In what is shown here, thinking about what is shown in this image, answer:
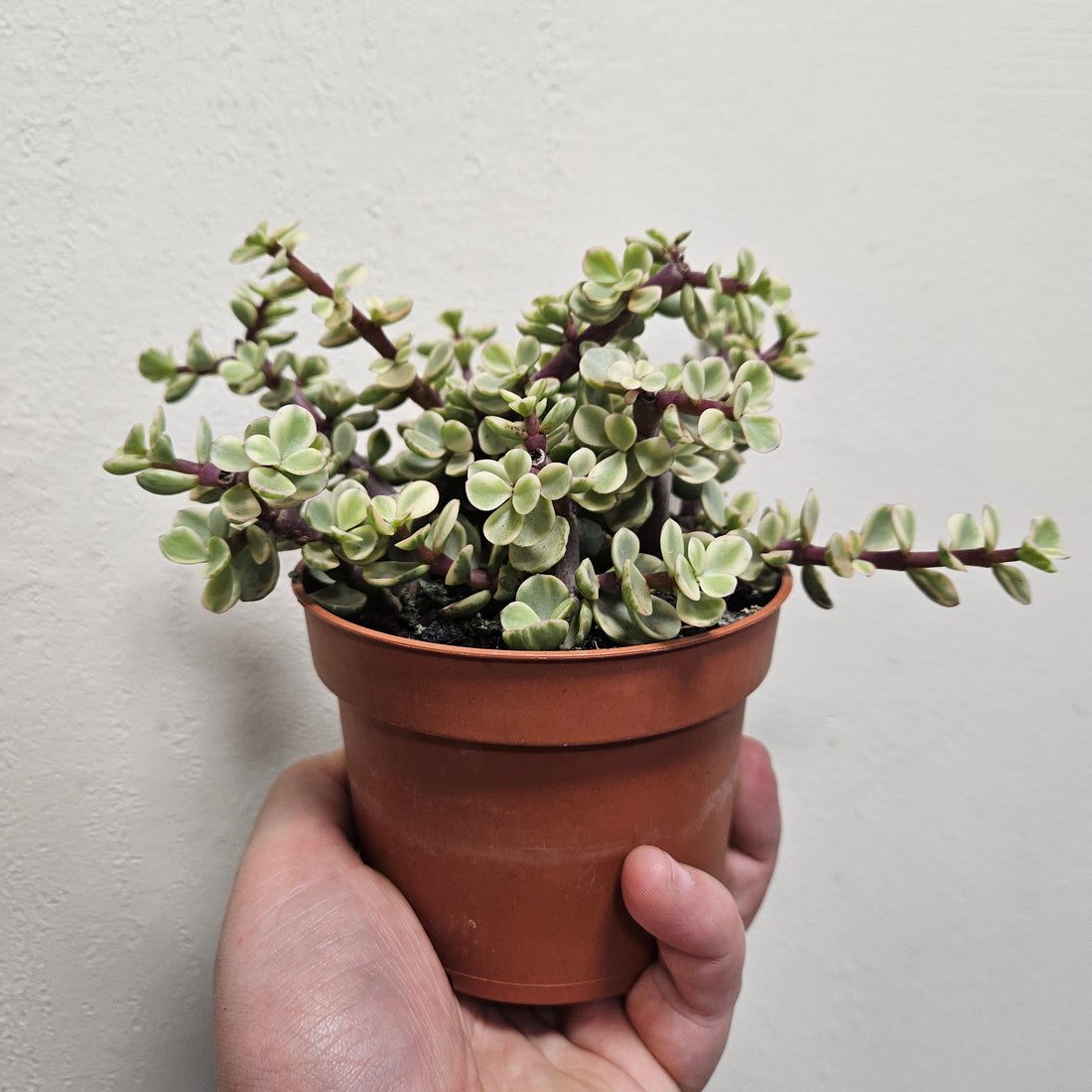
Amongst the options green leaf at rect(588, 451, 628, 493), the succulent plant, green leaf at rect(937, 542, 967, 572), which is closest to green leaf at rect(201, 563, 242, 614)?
the succulent plant

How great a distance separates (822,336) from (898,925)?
2.14 ft

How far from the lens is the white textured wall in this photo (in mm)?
748

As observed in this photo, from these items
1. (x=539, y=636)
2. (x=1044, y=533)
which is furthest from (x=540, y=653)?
(x=1044, y=533)

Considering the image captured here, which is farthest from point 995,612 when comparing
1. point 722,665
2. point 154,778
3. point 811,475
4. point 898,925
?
point 154,778

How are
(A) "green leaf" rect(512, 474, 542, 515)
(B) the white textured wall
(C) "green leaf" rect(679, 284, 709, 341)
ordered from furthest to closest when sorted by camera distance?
(B) the white textured wall → (C) "green leaf" rect(679, 284, 709, 341) → (A) "green leaf" rect(512, 474, 542, 515)

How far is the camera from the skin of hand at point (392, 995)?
57 cm

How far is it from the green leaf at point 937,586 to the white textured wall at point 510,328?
0.36 meters

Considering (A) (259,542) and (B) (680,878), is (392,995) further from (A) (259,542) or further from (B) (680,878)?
(A) (259,542)

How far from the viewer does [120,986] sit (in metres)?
0.89

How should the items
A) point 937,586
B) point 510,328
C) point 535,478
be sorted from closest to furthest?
point 535,478, point 937,586, point 510,328

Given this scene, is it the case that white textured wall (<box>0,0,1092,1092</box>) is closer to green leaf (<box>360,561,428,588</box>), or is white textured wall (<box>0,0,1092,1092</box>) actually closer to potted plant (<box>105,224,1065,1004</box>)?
potted plant (<box>105,224,1065,1004</box>)

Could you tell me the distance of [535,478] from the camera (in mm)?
488

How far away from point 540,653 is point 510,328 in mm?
464

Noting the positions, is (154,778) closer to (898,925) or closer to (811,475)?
(811,475)
